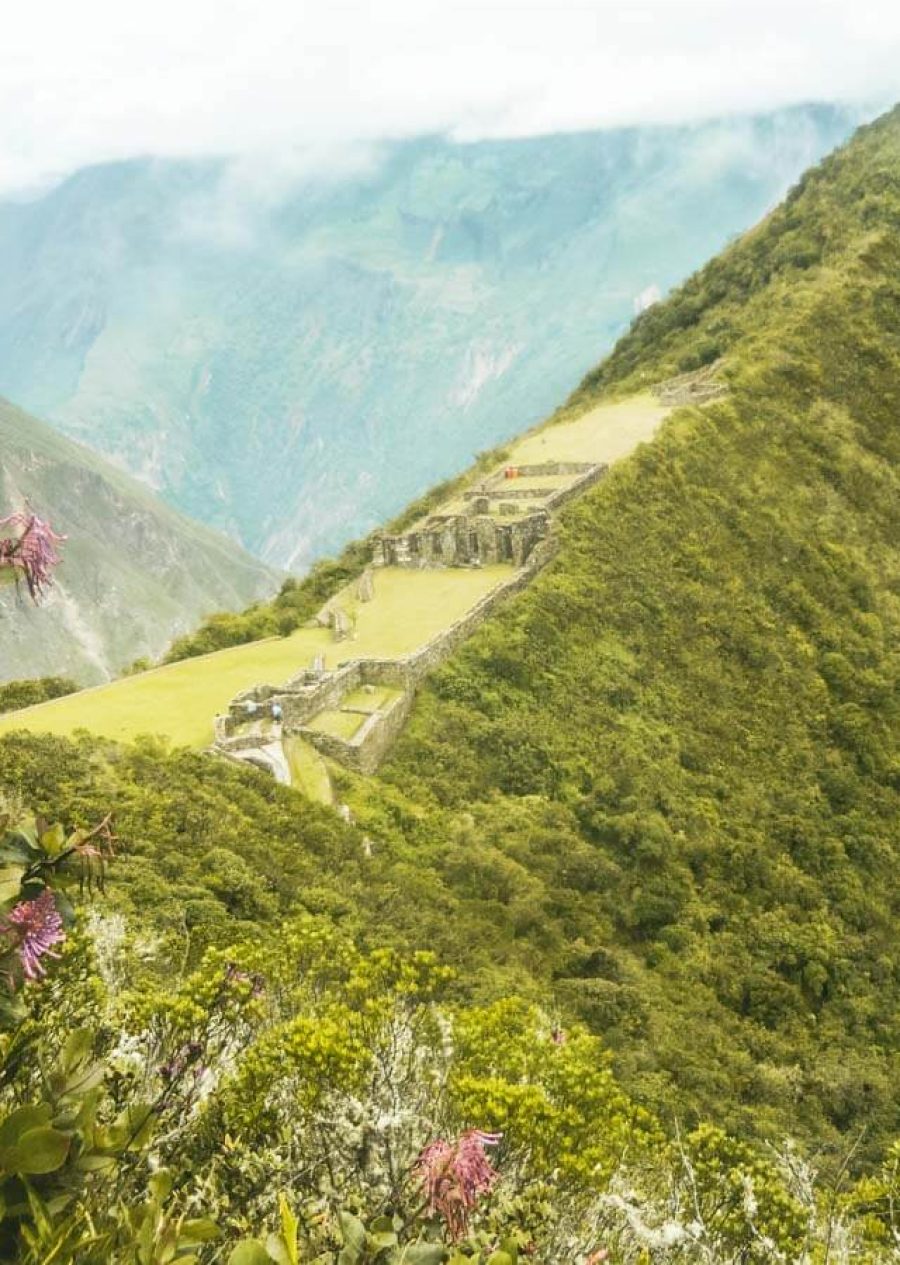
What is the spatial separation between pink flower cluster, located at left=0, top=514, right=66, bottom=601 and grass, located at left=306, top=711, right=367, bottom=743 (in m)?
20.8

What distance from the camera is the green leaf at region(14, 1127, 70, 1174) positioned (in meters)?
4.56

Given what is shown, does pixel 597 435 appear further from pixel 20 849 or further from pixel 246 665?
pixel 20 849

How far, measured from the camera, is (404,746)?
89.1 feet

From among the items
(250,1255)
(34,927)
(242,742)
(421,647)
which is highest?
(34,927)

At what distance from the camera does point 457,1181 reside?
6.30 meters

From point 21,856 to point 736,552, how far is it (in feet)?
127

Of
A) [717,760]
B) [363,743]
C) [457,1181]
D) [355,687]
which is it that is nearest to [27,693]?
[355,687]

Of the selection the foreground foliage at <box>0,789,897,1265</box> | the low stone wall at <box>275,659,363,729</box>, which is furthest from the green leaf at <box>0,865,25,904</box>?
the low stone wall at <box>275,659,363,729</box>

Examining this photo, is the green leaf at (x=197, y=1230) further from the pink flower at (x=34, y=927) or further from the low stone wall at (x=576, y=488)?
the low stone wall at (x=576, y=488)

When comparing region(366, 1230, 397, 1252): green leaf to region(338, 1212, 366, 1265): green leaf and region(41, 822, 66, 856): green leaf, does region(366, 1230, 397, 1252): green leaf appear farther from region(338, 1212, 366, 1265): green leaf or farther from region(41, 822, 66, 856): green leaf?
region(41, 822, 66, 856): green leaf

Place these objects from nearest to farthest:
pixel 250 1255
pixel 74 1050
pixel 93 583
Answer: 1. pixel 250 1255
2. pixel 74 1050
3. pixel 93 583

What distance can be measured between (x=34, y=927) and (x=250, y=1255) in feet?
5.01

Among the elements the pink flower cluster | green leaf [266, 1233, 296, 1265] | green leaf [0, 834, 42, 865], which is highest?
Result: the pink flower cluster

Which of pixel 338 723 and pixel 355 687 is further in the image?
A: pixel 355 687
